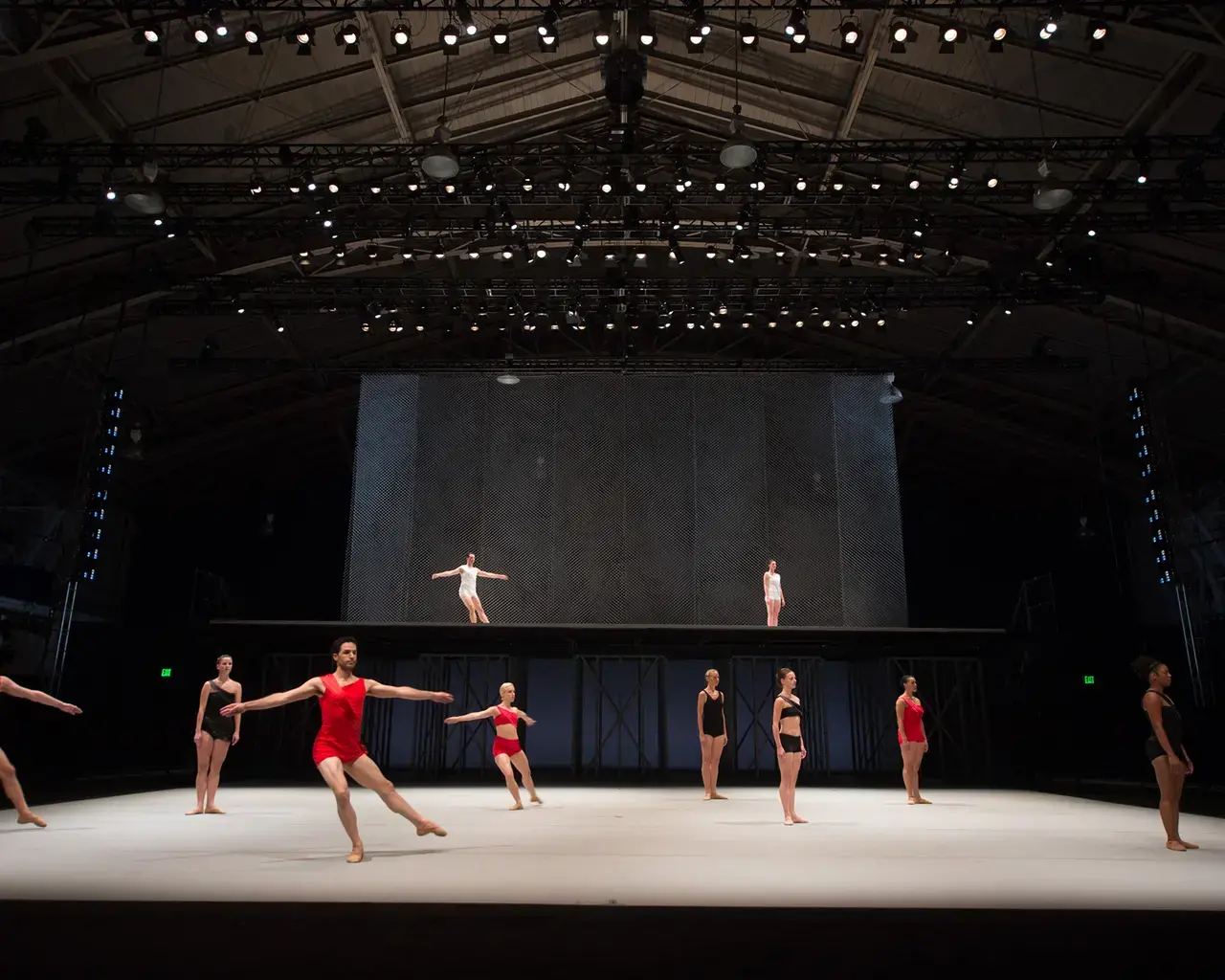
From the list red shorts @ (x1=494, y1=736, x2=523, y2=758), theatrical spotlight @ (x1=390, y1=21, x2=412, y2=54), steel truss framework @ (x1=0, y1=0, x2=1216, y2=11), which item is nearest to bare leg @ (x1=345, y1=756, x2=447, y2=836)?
red shorts @ (x1=494, y1=736, x2=523, y2=758)

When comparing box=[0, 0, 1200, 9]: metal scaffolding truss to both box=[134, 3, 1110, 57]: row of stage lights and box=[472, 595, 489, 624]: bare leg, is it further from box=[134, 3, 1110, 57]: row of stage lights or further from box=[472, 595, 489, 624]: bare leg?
box=[472, 595, 489, 624]: bare leg

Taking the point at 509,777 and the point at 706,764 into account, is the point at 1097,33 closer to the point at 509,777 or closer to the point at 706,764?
the point at 706,764

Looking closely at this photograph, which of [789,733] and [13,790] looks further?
[789,733]

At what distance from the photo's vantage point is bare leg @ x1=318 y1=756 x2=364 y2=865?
566cm

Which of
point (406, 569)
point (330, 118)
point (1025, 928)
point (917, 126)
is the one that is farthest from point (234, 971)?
point (406, 569)

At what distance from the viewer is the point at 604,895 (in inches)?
186

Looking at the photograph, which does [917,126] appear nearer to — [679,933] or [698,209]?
[698,209]

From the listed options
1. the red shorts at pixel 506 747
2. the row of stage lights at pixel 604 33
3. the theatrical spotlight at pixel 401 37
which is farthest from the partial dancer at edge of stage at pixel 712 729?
the theatrical spotlight at pixel 401 37

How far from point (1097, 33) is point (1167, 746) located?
857cm

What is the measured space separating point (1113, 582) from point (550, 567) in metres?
16.2

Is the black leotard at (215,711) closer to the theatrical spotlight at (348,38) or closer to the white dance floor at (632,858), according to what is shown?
the white dance floor at (632,858)

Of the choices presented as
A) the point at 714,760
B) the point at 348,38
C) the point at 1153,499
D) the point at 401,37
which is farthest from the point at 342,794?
the point at 1153,499

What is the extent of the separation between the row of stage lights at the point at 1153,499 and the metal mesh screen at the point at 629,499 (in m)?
5.08

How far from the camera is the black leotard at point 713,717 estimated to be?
1291cm
